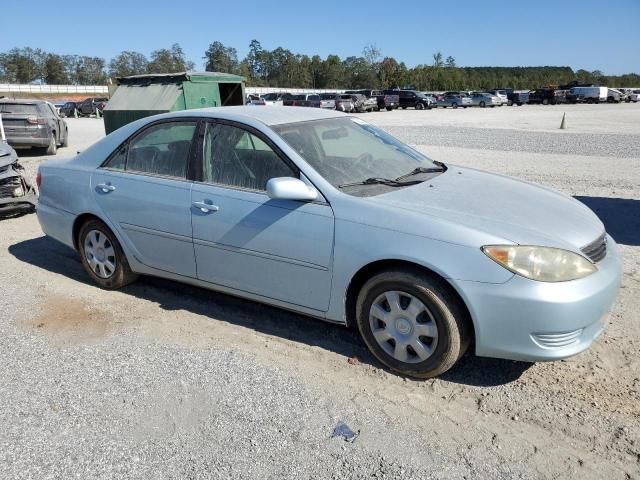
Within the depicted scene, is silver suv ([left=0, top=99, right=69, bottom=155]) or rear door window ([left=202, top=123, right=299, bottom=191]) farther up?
rear door window ([left=202, top=123, right=299, bottom=191])

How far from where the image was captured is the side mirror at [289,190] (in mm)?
3393

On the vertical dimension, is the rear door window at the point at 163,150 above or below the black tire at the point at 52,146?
above

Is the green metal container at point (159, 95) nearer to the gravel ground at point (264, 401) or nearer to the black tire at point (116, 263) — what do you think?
the black tire at point (116, 263)

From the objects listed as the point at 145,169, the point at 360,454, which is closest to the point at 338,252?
the point at 360,454

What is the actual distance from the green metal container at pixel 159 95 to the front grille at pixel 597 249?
9.30 meters

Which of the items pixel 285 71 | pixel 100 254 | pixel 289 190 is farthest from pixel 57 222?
pixel 285 71

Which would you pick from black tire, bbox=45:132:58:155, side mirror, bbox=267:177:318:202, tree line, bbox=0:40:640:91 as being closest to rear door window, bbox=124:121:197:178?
side mirror, bbox=267:177:318:202

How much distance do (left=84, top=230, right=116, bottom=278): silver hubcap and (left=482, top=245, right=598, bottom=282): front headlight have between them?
328 centimetres

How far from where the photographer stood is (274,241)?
11.9 ft

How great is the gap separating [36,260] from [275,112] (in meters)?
3.34

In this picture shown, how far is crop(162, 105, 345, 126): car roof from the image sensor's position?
4.03 m

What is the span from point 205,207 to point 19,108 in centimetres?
1289

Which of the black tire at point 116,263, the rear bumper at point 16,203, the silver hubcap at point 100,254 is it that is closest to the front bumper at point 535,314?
the black tire at point 116,263

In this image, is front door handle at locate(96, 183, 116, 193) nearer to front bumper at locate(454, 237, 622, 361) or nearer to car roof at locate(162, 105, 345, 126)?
car roof at locate(162, 105, 345, 126)
